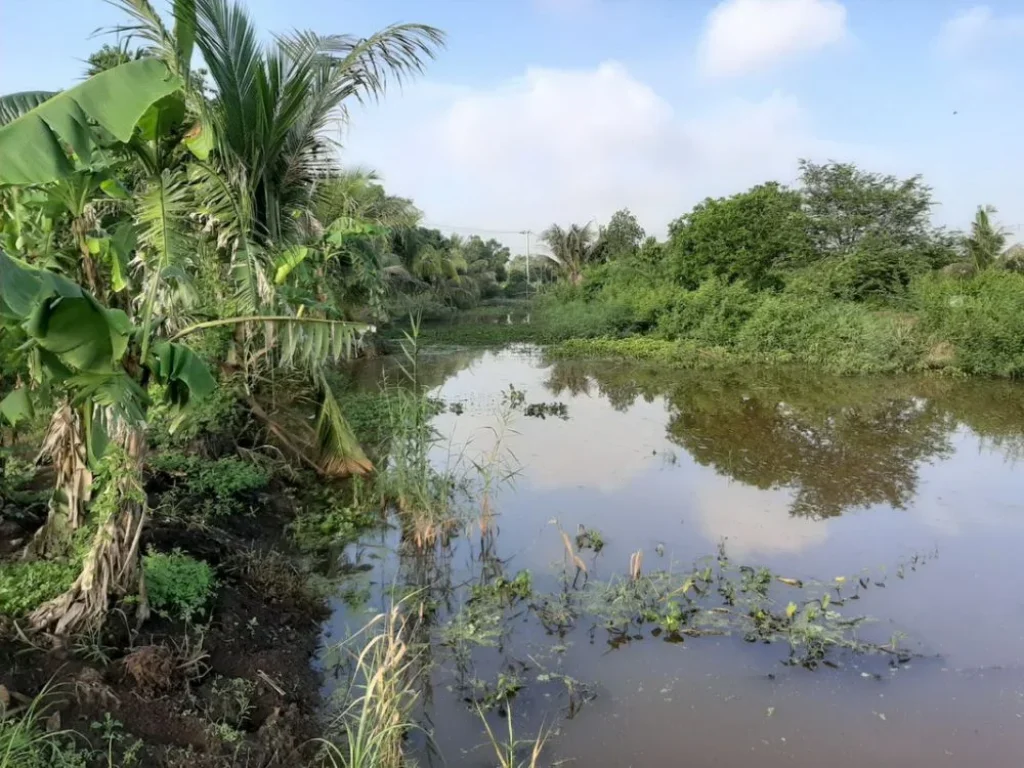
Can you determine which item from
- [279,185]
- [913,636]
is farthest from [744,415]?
[279,185]

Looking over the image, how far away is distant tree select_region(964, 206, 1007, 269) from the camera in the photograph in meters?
22.1

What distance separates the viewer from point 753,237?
21250mm

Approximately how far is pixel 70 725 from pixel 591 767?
223cm

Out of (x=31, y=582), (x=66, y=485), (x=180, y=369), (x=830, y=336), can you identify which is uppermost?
(x=830, y=336)

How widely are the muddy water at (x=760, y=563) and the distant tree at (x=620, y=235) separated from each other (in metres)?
23.2

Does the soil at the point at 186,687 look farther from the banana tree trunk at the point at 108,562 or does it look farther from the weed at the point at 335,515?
the weed at the point at 335,515

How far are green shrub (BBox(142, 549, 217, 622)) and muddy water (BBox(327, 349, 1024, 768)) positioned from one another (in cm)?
91

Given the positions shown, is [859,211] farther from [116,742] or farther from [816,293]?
[116,742]

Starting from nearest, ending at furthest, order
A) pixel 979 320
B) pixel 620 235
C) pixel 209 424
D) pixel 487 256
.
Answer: pixel 209 424
pixel 979 320
pixel 620 235
pixel 487 256

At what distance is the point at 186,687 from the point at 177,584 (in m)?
0.81

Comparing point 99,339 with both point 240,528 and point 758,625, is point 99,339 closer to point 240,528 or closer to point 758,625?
point 240,528

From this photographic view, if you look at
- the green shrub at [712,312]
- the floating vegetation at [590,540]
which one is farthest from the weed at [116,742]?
the green shrub at [712,312]

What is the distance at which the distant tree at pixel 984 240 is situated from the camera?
72.4ft

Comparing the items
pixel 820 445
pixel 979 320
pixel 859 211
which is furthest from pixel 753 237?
pixel 820 445
